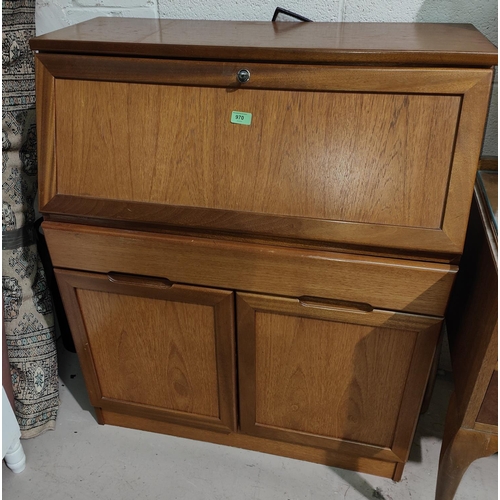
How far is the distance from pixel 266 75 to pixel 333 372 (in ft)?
2.09

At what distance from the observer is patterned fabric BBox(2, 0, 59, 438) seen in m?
1.15

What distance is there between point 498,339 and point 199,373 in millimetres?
672

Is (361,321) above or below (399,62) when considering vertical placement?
below

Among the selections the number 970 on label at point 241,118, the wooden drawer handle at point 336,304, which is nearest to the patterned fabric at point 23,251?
the number 970 on label at point 241,118

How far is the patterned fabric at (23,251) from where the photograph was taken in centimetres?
115

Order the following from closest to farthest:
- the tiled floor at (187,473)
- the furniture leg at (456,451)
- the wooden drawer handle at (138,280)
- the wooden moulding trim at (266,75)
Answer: the wooden moulding trim at (266,75) → the furniture leg at (456,451) → the wooden drawer handle at (138,280) → the tiled floor at (187,473)

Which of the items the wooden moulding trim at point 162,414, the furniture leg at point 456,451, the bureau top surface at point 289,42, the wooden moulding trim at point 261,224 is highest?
the bureau top surface at point 289,42

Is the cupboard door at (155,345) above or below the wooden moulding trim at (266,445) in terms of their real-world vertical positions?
above

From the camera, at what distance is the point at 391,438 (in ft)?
3.80

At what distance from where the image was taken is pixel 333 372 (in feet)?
3.59

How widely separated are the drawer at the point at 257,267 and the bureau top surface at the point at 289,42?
1.16 ft

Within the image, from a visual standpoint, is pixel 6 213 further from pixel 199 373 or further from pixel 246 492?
pixel 246 492

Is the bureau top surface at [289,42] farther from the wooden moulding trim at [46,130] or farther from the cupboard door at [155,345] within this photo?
the cupboard door at [155,345]

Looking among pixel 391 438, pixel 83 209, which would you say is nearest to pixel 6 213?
pixel 83 209
